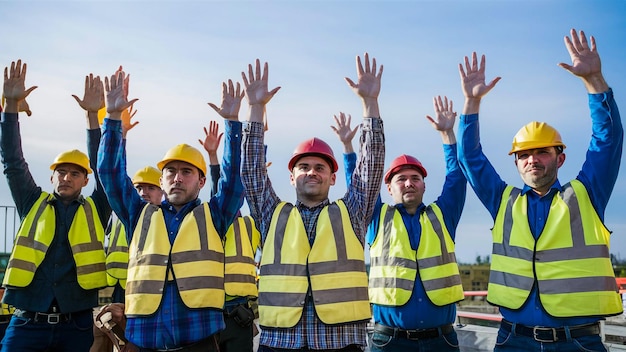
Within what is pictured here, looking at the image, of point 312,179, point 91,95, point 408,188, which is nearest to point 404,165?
point 408,188

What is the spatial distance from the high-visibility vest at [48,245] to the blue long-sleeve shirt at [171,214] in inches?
41.2

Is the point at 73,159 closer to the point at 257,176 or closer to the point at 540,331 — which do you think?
the point at 257,176

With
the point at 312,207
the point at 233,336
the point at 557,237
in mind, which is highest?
the point at 312,207

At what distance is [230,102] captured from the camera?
512cm

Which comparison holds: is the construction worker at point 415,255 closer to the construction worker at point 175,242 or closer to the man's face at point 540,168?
the man's face at point 540,168

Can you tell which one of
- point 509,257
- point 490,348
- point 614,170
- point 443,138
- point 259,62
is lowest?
point 490,348

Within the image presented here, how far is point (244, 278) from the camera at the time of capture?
712cm

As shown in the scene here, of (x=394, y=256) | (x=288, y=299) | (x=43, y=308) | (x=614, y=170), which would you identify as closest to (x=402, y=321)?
(x=394, y=256)

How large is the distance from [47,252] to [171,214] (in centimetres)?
176

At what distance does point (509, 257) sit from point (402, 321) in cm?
126

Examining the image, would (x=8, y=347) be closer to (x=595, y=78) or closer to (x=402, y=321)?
(x=402, y=321)

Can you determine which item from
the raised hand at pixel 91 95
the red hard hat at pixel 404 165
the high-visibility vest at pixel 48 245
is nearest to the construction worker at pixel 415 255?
the red hard hat at pixel 404 165

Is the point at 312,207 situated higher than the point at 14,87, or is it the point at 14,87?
the point at 14,87

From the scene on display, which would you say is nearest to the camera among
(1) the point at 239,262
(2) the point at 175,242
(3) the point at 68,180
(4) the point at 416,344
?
(2) the point at 175,242
